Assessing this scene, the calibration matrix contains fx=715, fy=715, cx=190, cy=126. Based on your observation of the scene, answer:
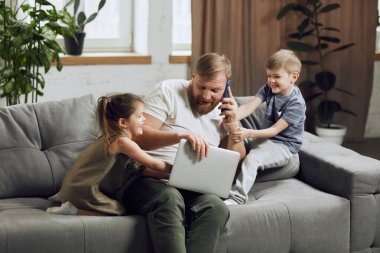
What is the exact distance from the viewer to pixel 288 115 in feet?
10.8

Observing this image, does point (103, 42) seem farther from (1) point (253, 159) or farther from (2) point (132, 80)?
(1) point (253, 159)

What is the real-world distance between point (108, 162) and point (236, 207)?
0.56m

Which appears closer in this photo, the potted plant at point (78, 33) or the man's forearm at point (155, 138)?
the man's forearm at point (155, 138)

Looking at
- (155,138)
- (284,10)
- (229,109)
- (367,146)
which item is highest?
(284,10)

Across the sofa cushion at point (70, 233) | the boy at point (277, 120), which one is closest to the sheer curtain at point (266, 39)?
the boy at point (277, 120)

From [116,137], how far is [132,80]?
2.19m

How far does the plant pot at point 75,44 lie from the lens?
477 cm

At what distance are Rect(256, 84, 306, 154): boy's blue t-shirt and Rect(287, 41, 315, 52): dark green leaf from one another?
5.82 feet

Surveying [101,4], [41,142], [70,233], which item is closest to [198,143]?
[70,233]

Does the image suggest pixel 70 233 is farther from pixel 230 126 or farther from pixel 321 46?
pixel 321 46

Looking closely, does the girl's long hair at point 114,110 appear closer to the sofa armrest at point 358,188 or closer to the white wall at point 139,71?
the sofa armrest at point 358,188

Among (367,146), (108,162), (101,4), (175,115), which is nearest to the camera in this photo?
(108,162)

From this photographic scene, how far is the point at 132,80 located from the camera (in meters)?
4.98

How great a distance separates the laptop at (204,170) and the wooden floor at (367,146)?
2.58 meters
